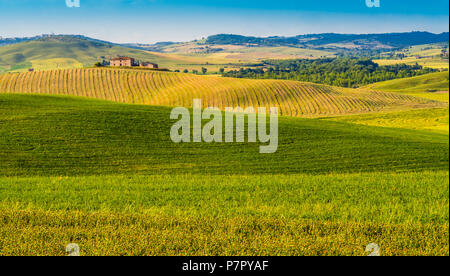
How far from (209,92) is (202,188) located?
64.0 meters

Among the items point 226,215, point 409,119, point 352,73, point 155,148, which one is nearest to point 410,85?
point 352,73

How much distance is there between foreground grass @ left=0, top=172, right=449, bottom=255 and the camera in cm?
640

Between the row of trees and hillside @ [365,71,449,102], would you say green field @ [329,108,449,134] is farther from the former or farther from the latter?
the row of trees

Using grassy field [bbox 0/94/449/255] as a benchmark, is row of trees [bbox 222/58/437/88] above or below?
above

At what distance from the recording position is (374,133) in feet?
119

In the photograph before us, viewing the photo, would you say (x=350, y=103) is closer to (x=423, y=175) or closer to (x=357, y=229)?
(x=423, y=175)

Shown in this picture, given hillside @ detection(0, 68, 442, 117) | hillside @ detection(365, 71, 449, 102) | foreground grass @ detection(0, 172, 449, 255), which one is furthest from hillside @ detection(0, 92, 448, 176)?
hillside @ detection(365, 71, 449, 102)

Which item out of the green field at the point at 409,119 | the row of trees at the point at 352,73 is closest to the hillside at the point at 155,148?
the green field at the point at 409,119

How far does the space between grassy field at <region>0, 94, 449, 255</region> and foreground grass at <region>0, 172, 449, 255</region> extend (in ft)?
0.15

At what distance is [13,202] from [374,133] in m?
32.6

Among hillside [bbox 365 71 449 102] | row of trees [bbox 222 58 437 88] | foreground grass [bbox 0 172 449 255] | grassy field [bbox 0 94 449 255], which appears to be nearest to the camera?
foreground grass [bbox 0 172 449 255]

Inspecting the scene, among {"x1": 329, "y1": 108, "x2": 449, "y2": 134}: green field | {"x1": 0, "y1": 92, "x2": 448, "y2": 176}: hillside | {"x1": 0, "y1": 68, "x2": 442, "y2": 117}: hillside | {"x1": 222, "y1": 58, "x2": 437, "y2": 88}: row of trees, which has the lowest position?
{"x1": 329, "y1": 108, "x2": 449, "y2": 134}: green field

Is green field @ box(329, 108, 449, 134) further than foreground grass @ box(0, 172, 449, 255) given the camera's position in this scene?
Yes
